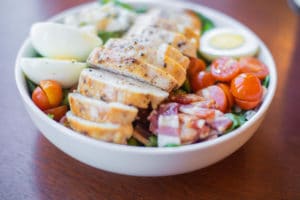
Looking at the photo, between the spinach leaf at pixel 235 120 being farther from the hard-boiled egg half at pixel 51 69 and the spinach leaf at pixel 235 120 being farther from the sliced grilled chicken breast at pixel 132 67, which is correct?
the hard-boiled egg half at pixel 51 69

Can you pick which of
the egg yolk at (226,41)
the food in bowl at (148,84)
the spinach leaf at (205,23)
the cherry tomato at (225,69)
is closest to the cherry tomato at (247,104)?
the food in bowl at (148,84)

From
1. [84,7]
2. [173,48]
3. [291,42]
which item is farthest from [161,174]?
[291,42]

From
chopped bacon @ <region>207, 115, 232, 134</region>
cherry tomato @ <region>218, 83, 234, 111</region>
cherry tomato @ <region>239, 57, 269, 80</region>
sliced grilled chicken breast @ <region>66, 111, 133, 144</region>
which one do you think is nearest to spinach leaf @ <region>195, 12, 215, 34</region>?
cherry tomato @ <region>239, 57, 269, 80</region>

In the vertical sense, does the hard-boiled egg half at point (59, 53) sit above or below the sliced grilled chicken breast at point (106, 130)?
above

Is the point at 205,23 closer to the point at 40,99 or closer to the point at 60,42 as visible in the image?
the point at 60,42

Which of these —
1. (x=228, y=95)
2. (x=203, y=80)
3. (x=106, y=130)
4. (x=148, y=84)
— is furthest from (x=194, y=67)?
(x=106, y=130)

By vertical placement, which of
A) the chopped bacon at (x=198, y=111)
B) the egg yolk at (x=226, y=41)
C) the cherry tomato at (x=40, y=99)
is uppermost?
the egg yolk at (x=226, y=41)

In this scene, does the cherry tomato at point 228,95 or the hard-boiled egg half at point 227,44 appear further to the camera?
the hard-boiled egg half at point 227,44

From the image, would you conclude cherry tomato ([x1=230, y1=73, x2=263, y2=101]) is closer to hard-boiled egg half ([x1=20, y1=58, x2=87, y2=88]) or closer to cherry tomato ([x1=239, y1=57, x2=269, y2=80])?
cherry tomato ([x1=239, y1=57, x2=269, y2=80])

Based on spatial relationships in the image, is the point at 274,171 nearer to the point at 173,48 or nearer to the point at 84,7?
the point at 173,48
